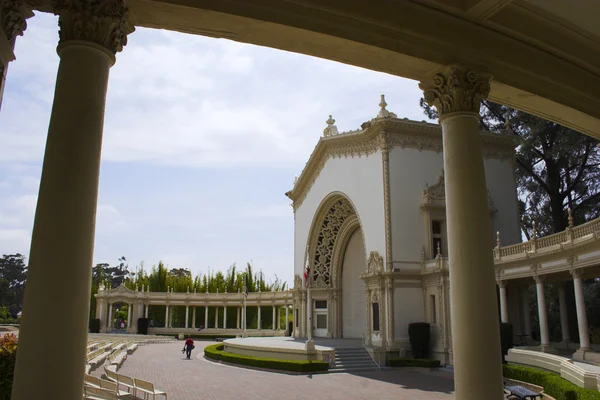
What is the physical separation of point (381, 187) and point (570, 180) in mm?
14451

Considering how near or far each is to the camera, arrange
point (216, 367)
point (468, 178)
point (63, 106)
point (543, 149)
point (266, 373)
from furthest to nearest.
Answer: point (543, 149) < point (216, 367) < point (266, 373) < point (468, 178) < point (63, 106)

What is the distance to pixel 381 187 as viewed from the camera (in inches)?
1135

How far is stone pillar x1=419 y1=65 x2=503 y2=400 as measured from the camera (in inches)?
211

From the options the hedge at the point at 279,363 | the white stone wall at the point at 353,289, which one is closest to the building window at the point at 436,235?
the white stone wall at the point at 353,289

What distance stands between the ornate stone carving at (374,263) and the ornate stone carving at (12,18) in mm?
24887

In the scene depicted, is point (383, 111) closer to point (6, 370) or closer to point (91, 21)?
point (6, 370)

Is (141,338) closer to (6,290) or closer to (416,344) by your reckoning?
(416,344)

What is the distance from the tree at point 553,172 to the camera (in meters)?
31.6

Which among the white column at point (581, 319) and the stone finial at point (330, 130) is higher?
the stone finial at point (330, 130)

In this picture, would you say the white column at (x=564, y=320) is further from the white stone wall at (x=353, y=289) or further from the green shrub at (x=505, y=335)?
the white stone wall at (x=353, y=289)

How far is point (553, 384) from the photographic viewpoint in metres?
14.6

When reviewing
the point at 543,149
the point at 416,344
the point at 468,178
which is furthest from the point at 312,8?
the point at 543,149

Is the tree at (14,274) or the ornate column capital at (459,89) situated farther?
the tree at (14,274)

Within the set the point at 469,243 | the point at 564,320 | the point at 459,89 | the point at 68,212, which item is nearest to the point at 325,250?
the point at 564,320
